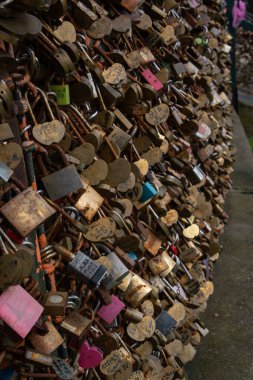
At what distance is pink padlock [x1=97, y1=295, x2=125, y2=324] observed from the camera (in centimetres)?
164

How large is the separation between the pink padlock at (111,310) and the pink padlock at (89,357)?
0.13 meters

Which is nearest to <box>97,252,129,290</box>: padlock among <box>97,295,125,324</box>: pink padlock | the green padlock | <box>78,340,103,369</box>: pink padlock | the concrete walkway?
<box>97,295,125,324</box>: pink padlock

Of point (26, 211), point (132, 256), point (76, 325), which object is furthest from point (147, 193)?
point (26, 211)

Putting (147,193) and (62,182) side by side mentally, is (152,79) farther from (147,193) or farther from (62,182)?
(62,182)

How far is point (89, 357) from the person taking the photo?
4.97 ft

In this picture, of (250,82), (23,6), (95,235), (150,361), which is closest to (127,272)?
(95,235)

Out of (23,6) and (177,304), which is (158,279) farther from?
(23,6)

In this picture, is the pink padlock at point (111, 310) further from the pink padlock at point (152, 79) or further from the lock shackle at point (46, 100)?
the pink padlock at point (152, 79)

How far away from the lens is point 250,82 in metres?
11.7

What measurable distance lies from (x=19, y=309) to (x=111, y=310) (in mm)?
499

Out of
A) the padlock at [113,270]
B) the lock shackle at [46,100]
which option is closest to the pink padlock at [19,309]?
the padlock at [113,270]

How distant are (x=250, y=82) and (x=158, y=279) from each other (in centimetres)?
1019

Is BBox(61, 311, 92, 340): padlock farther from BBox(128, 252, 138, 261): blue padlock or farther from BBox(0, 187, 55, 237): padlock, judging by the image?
BBox(128, 252, 138, 261): blue padlock

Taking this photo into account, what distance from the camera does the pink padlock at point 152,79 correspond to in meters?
2.29
